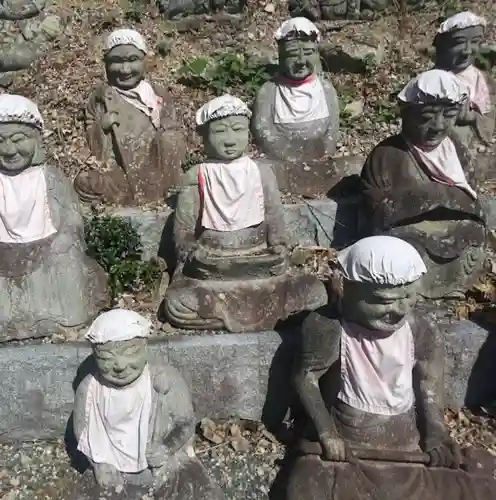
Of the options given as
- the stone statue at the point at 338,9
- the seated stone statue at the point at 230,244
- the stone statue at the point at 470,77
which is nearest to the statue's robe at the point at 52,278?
the seated stone statue at the point at 230,244

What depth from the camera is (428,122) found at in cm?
469

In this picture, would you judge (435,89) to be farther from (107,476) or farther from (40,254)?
(107,476)

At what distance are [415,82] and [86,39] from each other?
18.7 ft

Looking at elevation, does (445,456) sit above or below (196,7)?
below

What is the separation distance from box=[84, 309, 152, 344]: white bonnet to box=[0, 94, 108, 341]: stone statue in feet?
3.37

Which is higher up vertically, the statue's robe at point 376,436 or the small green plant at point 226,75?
the small green plant at point 226,75

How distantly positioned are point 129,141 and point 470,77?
2.86 m

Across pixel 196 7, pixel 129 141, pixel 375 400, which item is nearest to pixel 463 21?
pixel 129 141

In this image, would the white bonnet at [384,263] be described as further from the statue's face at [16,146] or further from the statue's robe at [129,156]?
the statue's robe at [129,156]

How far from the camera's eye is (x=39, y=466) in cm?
412

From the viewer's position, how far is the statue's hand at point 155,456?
3574 millimetres

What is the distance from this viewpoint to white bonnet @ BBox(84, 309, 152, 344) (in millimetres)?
3371

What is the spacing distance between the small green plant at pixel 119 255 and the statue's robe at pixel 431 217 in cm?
163

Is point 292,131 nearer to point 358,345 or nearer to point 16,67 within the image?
point 358,345
